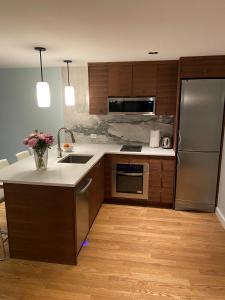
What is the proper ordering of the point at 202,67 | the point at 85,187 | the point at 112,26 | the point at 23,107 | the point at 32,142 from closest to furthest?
the point at 112,26, the point at 32,142, the point at 85,187, the point at 202,67, the point at 23,107

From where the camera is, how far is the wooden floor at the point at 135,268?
204 centimetres

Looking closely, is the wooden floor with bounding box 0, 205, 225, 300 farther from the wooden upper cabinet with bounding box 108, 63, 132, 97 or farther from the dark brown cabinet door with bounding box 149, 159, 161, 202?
the wooden upper cabinet with bounding box 108, 63, 132, 97

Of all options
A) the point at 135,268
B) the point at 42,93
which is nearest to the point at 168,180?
the point at 135,268

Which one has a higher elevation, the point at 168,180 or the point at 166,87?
the point at 166,87

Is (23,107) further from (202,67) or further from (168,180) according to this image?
(202,67)

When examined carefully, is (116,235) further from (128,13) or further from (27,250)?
(128,13)

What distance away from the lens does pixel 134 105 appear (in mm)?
3617

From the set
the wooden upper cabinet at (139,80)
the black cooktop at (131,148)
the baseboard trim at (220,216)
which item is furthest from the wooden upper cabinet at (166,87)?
the baseboard trim at (220,216)

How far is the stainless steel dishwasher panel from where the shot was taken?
2.38m

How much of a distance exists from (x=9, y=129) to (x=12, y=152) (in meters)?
0.49

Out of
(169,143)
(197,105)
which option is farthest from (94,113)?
(197,105)

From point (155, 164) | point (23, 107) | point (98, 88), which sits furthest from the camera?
point (23, 107)

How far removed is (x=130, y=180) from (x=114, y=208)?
525 mm

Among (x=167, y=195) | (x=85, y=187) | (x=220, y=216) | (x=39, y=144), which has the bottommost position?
(x=220, y=216)
